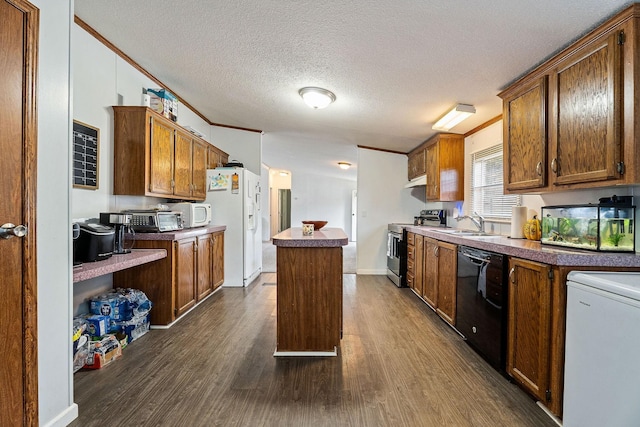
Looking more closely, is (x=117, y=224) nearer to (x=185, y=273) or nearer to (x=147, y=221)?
(x=147, y=221)

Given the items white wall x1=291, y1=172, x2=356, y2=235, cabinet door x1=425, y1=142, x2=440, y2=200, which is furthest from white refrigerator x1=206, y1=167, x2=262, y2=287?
white wall x1=291, y1=172, x2=356, y2=235

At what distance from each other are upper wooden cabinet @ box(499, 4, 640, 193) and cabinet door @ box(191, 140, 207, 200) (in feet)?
11.6

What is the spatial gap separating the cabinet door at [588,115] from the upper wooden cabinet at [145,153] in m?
3.31

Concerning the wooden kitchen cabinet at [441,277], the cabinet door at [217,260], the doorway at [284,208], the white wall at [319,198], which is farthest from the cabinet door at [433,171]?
the doorway at [284,208]

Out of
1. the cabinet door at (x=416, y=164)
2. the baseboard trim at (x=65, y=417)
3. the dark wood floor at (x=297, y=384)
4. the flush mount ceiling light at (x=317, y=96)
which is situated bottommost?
the dark wood floor at (x=297, y=384)

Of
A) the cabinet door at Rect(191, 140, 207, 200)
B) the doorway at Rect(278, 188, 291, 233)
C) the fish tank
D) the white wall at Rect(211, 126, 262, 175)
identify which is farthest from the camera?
the doorway at Rect(278, 188, 291, 233)

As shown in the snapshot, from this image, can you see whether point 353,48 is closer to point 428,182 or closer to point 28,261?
point 28,261

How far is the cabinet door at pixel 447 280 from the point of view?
2828 mm

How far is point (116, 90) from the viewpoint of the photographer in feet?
9.35

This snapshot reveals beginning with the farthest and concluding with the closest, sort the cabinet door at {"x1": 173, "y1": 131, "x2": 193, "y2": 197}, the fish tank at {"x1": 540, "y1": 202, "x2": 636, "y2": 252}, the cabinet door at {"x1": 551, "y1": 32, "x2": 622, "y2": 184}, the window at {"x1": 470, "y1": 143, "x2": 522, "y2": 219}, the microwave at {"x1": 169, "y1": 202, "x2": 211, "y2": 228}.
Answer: the microwave at {"x1": 169, "y1": 202, "x2": 211, "y2": 228}
the cabinet door at {"x1": 173, "y1": 131, "x2": 193, "y2": 197}
the window at {"x1": 470, "y1": 143, "x2": 522, "y2": 219}
the fish tank at {"x1": 540, "y1": 202, "x2": 636, "y2": 252}
the cabinet door at {"x1": 551, "y1": 32, "x2": 622, "y2": 184}

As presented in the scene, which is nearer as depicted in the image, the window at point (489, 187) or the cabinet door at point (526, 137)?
the cabinet door at point (526, 137)

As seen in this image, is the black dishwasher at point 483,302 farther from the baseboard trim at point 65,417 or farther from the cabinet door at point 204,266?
the cabinet door at point 204,266

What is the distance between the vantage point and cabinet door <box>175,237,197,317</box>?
3.03m

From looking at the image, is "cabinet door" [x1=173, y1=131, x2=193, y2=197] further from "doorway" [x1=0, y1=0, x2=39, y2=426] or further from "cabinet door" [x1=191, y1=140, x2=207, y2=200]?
"doorway" [x1=0, y1=0, x2=39, y2=426]
